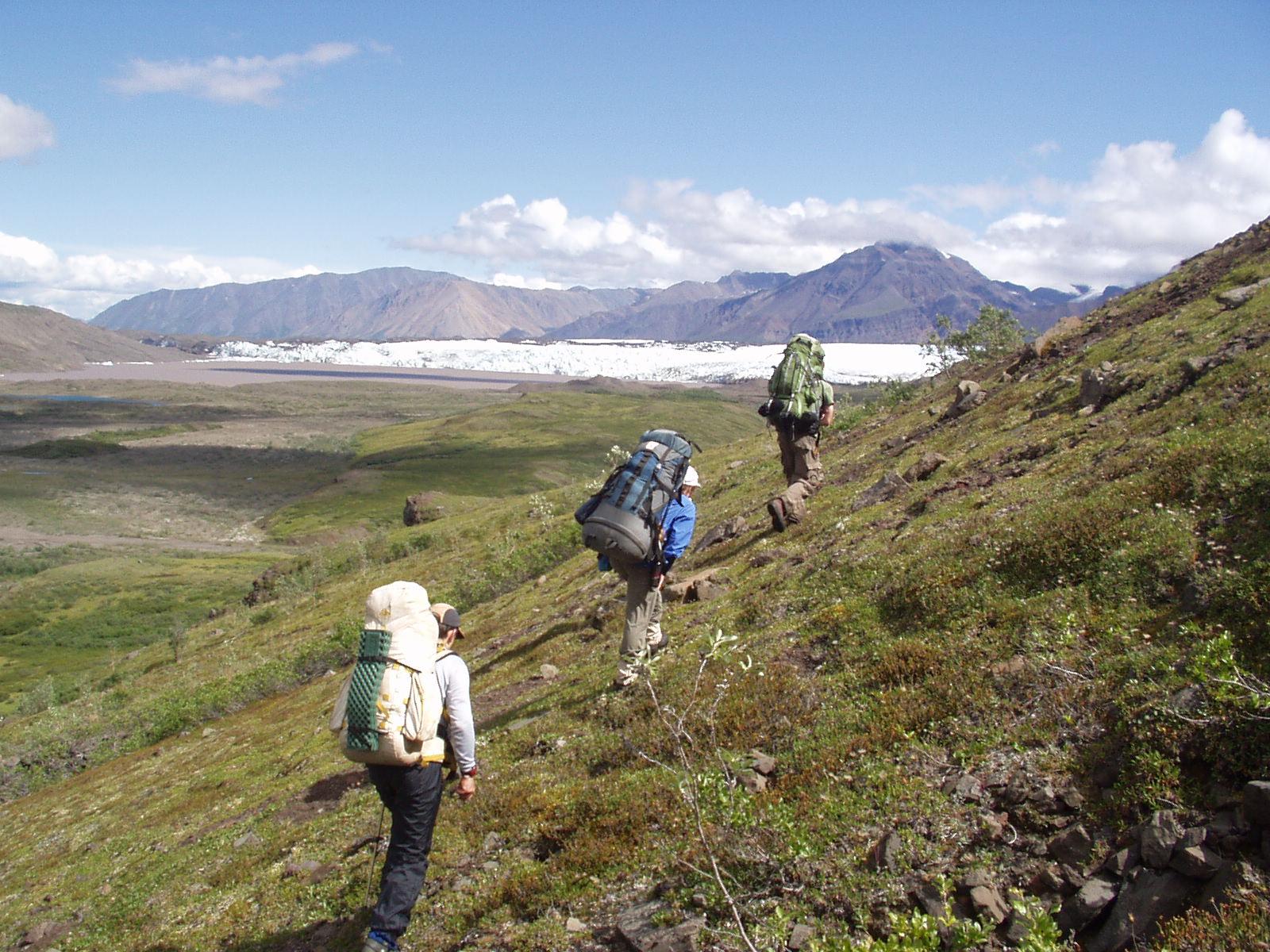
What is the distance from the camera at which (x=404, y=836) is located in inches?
334

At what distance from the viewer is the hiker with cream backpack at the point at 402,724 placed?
8.04m

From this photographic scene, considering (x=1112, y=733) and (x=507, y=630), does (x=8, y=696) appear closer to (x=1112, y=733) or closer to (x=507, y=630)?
(x=507, y=630)

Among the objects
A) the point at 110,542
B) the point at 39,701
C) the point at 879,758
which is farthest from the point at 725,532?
the point at 110,542

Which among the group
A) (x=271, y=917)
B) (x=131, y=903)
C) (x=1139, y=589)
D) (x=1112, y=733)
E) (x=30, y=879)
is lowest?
(x=30, y=879)

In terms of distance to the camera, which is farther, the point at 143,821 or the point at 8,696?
the point at 8,696

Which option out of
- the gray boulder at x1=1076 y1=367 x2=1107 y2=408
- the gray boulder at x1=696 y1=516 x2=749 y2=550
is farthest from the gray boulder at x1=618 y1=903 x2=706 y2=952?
the gray boulder at x1=1076 y1=367 x2=1107 y2=408

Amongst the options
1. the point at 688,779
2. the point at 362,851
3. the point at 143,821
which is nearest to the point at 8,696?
the point at 143,821

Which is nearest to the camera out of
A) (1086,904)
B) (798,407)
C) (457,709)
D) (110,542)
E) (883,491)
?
(1086,904)

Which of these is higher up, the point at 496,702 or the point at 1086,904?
the point at 1086,904

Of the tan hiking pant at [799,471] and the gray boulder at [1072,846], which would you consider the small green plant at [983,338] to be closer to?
the tan hiking pant at [799,471]

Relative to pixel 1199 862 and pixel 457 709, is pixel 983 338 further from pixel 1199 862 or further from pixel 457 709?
pixel 1199 862

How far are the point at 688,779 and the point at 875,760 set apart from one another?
2015 mm

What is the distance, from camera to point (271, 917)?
33.9ft

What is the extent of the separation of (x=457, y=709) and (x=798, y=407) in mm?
13190
